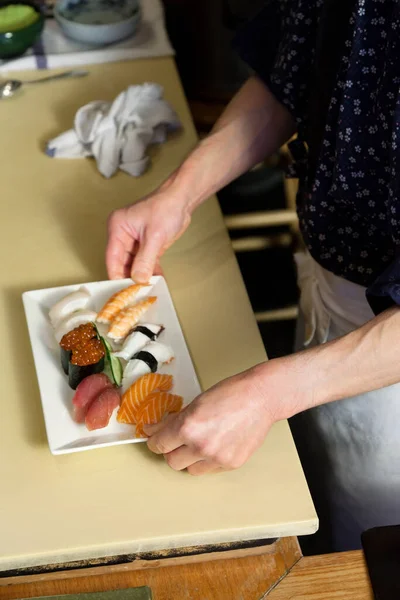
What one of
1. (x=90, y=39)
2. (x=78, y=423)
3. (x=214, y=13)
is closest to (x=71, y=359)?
(x=78, y=423)

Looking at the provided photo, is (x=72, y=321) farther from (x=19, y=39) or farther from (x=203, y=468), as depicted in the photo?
Result: (x=19, y=39)

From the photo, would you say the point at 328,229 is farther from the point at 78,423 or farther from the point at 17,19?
the point at 17,19

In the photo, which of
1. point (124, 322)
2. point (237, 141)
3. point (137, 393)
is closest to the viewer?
point (137, 393)

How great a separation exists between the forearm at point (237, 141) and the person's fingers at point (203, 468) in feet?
1.60

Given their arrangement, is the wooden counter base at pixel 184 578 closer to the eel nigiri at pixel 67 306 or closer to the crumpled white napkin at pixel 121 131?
the eel nigiri at pixel 67 306

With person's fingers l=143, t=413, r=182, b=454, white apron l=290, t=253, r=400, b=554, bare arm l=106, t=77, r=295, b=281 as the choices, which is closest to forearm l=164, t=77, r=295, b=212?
bare arm l=106, t=77, r=295, b=281

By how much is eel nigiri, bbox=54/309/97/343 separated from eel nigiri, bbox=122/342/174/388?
0.09m

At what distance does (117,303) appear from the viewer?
3.52 feet

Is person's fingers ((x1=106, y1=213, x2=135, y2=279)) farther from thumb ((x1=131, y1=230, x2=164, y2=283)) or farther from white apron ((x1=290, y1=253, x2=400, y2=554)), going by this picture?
white apron ((x1=290, y1=253, x2=400, y2=554))

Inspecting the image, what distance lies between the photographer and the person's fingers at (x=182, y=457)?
86 cm

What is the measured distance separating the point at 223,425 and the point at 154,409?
120 mm

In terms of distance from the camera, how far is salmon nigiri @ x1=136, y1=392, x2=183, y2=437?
0.92 meters

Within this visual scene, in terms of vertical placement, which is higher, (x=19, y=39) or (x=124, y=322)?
(x=19, y=39)

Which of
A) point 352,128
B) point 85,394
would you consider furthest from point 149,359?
point 352,128
